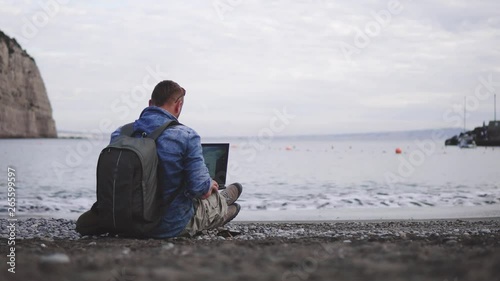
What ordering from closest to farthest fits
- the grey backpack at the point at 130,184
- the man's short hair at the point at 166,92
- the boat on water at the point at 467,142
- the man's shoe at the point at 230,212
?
1. the grey backpack at the point at 130,184
2. the man's short hair at the point at 166,92
3. the man's shoe at the point at 230,212
4. the boat on water at the point at 467,142

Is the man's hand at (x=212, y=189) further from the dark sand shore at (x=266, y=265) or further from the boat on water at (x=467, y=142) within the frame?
the boat on water at (x=467, y=142)

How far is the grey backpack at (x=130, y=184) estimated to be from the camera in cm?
515

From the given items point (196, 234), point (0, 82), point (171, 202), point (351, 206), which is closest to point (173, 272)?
point (171, 202)

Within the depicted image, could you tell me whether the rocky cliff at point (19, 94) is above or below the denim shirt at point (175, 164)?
above

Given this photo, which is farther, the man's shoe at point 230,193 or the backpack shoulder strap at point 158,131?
the man's shoe at point 230,193

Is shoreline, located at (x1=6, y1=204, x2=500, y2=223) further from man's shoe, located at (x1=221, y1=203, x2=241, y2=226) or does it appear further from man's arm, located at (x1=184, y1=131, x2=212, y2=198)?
man's arm, located at (x1=184, y1=131, x2=212, y2=198)

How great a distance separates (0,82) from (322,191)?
81.6 metres

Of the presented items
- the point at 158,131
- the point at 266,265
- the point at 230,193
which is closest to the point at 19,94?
the point at 230,193

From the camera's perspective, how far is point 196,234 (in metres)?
6.05

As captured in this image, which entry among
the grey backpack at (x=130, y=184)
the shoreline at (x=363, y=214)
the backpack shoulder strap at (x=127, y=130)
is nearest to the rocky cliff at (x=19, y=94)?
the shoreline at (x=363, y=214)

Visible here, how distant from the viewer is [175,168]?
5.43 metres

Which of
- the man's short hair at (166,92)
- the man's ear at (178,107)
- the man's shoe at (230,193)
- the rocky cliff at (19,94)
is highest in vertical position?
the rocky cliff at (19,94)

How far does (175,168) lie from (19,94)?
319ft

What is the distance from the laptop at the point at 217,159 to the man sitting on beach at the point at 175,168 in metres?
0.38
